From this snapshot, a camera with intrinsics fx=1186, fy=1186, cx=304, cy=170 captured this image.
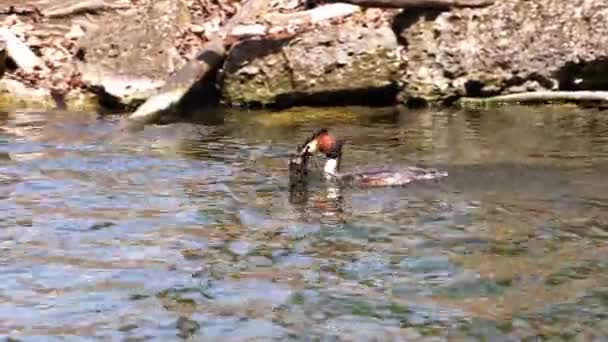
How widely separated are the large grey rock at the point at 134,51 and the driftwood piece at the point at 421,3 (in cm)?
282

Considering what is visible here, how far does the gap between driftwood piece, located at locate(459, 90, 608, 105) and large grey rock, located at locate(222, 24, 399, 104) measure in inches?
50.9

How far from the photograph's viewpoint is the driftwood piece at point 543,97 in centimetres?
1606

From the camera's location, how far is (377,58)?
16.6m

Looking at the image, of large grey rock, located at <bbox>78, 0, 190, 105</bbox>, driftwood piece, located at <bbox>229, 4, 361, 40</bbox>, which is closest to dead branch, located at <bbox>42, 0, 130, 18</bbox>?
large grey rock, located at <bbox>78, 0, 190, 105</bbox>

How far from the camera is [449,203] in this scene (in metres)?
10.6

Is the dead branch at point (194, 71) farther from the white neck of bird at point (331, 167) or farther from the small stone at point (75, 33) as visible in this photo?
the white neck of bird at point (331, 167)

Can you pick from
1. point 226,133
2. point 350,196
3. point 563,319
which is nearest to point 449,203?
point 350,196

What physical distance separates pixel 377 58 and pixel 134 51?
3.68 meters

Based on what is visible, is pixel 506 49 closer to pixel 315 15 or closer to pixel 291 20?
pixel 315 15

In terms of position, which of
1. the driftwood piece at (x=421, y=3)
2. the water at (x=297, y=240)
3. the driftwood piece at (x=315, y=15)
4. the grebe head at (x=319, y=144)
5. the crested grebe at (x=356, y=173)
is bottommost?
the water at (x=297, y=240)

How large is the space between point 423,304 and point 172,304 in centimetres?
163

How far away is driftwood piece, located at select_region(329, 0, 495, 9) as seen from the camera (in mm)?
16781

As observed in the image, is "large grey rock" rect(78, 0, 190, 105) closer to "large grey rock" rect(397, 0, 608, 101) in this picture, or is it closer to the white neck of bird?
"large grey rock" rect(397, 0, 608, 101)

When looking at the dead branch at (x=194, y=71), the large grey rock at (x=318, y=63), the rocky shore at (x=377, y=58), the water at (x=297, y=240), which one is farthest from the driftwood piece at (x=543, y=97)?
the dead branch at (x=194, y=71)
